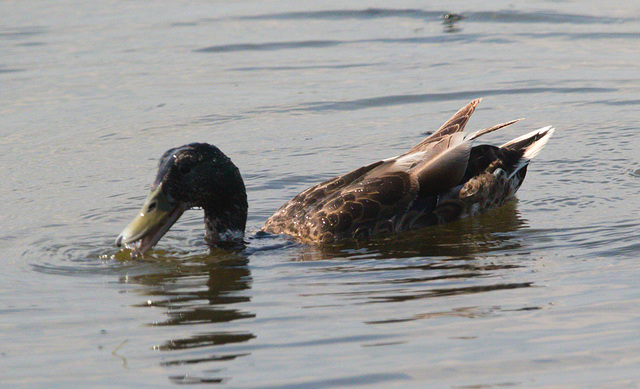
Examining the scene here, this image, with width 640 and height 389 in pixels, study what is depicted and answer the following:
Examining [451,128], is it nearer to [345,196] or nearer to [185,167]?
[345,196]

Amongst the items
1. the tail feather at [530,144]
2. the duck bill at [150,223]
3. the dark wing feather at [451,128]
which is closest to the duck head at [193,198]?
the duck bill at [150,223]

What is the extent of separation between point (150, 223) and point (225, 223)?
0.72 meters

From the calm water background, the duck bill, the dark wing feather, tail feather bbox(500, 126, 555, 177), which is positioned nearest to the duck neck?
the calm water background

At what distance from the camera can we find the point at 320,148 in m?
9.59

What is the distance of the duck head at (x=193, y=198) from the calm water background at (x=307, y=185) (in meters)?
0.19

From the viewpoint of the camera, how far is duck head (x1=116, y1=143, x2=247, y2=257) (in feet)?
22.2

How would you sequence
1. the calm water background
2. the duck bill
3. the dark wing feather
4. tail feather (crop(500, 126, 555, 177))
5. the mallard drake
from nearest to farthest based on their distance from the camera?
the calm water background < the duck bill < the mallard drake < the dark wing feather < tail feather (crop(500, 126, 555, 177))

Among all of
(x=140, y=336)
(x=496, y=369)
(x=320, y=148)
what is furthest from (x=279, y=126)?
(x=496, y=369)

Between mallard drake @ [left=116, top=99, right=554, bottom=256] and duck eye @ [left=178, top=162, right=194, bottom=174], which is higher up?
duck eye @ [left=178, top=162, right=194, bottom=174]

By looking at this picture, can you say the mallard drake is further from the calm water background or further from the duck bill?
the calm water background

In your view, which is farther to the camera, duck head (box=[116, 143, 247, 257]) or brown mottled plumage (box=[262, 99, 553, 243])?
brown mottled plumage (box=[262, 99, 553, 243])

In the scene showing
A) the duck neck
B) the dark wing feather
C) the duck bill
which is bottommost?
the duck neck

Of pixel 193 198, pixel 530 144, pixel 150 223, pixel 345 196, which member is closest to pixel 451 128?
pixel 530 144

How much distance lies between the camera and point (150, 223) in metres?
6.75
